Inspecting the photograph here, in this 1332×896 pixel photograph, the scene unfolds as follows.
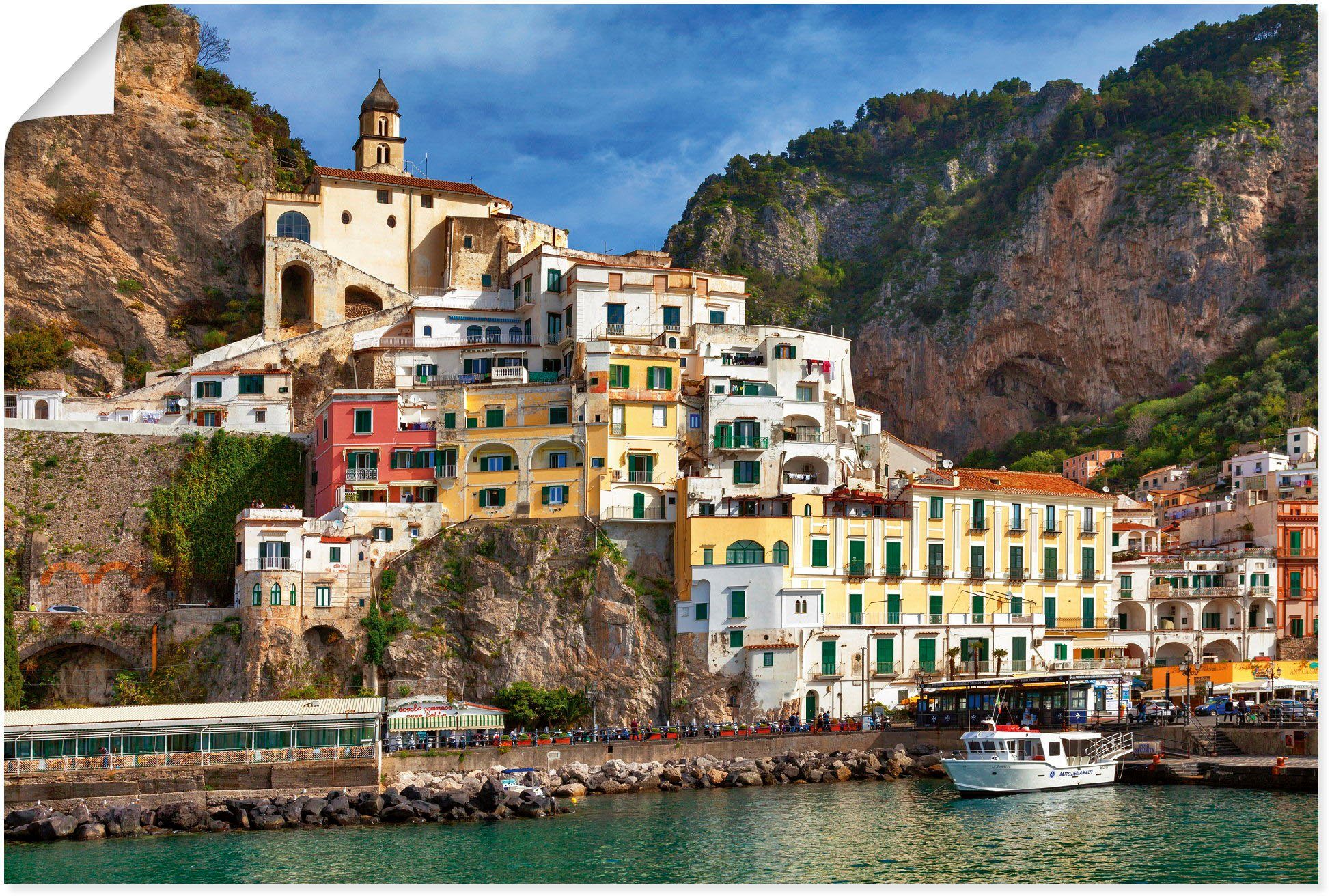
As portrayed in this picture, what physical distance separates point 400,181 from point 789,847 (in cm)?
4128

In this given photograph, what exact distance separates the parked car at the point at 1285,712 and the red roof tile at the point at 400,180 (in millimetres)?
37454

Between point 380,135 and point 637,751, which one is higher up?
point 380,135

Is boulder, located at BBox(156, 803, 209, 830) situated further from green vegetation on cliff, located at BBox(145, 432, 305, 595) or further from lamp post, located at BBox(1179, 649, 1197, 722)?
lamp post, located at BBox(1179, 649, 1197, 722)

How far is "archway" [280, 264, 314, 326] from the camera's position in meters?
62.0

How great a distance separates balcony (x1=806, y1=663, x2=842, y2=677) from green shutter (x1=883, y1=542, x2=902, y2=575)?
145 inches

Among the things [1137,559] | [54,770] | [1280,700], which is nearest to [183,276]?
[54,770]

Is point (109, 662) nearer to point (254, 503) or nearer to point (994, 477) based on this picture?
point (254, 503)

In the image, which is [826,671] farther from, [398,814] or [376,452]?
[398,814]

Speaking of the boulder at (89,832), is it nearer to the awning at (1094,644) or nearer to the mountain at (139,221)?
the mountain at (139,221)

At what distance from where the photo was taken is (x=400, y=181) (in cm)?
6378

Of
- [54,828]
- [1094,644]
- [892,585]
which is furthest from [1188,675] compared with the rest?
[54,828]

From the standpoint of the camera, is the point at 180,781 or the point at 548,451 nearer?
the point at 180,781

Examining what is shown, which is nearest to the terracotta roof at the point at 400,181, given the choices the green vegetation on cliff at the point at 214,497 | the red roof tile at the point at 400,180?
the red roof tile at the point at 400,180

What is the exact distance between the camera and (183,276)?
6184 cm
